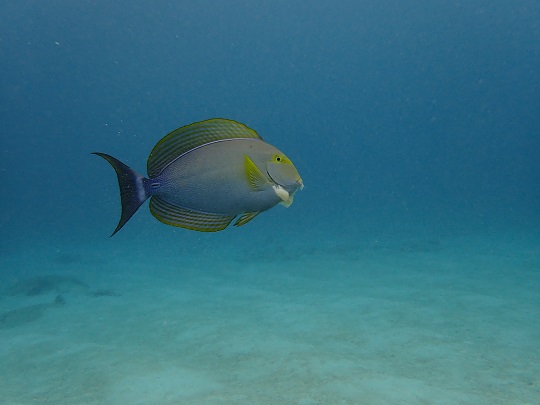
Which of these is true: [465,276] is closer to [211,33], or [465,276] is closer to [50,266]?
[50,266]

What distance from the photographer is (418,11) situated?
66.1m

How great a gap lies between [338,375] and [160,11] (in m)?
57.5

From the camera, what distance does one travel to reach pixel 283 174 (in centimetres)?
111

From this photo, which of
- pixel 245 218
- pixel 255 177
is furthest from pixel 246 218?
pixel 255 177

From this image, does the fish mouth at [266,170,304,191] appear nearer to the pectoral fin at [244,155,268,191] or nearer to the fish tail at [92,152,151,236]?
the pectoral fin at [244,155,268,191]

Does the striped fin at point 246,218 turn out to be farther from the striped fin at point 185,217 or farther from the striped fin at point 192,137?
the striped fin at point 192,137

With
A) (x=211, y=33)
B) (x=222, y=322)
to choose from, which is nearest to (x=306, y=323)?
(x=222, y=322)

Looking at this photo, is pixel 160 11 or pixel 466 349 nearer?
pixel 466 349

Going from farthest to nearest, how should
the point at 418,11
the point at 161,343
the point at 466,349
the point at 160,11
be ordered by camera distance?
1. the point at 418,11
2. the point at 160,11
3. the point at 161,343
4. the point at 466,349

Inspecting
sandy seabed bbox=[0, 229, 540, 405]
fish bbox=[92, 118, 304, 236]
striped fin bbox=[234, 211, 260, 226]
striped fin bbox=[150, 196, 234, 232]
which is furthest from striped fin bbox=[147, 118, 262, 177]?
sandy seabed bbox=[0, 229, 540, 405]

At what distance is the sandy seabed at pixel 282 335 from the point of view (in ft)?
12.3

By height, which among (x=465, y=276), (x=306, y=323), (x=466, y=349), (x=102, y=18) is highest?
(x=102, y=18)

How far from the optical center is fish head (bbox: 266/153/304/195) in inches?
43.6

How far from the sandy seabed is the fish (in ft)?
9.12
